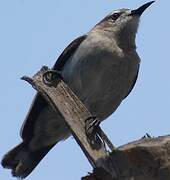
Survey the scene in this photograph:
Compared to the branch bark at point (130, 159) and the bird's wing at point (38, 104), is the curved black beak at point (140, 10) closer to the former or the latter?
the bird's wing at point (38, 104)

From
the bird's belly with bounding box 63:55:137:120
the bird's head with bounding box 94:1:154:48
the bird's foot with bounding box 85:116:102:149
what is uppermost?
the bird's foot with bounding box 85:116:102:149

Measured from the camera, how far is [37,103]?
971 centimetres

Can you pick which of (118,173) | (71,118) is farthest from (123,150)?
(71,118)

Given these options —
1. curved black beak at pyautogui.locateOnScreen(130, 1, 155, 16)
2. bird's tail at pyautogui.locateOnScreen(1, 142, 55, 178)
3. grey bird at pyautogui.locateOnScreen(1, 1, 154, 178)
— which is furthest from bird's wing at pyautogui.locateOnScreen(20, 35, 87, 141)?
curved black beak at pyautogui.locateOnScreen(130, 1, 155, 16)

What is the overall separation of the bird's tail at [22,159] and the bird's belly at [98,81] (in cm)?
123

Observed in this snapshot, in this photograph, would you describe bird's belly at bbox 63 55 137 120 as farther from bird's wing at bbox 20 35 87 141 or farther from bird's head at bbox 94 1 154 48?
bird's head at bbox 94 1 154 48

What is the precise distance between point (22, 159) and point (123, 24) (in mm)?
2763

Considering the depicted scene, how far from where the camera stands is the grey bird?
9.40 metres

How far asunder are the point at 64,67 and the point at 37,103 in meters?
0.70

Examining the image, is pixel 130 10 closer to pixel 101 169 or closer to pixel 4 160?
pixel 4 160

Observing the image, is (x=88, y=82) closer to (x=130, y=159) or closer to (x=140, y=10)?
(x=140, y=10)

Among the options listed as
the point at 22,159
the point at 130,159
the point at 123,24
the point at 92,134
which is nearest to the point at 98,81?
the point at 123,24

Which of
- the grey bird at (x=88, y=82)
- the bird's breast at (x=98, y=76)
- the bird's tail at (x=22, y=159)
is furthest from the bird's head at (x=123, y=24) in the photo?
the bird's tail at (x=22, y=159)

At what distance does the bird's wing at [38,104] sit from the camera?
9.60 metres
